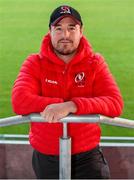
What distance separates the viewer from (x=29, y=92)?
1.51 m

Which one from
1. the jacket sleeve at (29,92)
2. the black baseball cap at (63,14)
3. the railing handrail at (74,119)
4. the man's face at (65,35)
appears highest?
the black baseball cap at (63,14)

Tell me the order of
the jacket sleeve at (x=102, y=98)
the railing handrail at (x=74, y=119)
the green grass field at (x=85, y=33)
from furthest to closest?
the green grass field at (x=85, y=33) < the jacket sleeve at (x=102, y=98) < the railing handrail at (x=74, y=119)

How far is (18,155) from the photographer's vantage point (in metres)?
2.63

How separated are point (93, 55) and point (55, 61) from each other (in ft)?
0.54

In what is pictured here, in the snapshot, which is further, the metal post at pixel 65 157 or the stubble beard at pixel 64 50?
the stubble beard at pixel 64 50

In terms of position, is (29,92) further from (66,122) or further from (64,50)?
(66,122)

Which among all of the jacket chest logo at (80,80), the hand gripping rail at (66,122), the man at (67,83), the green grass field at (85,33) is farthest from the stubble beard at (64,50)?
the green grass field at (85,33)

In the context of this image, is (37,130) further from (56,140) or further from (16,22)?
(16,22)

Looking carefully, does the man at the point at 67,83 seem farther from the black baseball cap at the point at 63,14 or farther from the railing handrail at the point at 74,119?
the railing handrail at the point at 74,119

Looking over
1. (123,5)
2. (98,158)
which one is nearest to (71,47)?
(98,158)

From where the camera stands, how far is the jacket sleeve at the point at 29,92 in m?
1.40

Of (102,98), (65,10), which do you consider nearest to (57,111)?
(102,98)

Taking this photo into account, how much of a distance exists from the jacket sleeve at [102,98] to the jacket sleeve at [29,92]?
0.12m

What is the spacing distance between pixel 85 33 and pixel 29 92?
3.90 m
